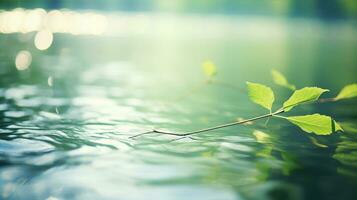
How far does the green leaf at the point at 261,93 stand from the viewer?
2.00 meters

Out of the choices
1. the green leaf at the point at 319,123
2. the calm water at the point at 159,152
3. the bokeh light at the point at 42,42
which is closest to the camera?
the calm water at the point at 159,152

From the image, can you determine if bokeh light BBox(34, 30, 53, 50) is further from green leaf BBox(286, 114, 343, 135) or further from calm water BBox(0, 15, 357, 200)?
green leaf BBox(286, 114, 343, 135)

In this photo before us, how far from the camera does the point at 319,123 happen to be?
6.42 feet

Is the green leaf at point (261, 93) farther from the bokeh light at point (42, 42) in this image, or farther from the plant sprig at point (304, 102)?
the bokeh light at point (42, 42)

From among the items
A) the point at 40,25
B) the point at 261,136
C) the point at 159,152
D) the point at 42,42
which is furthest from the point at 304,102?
the point at 40,25

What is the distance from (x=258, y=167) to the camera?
5.50ft

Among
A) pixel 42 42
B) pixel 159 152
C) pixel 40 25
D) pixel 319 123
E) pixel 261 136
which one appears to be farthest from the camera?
pixel 40 25

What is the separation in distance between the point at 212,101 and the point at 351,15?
151 feet

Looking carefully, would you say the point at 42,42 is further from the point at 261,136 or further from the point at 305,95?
the point at 305,95

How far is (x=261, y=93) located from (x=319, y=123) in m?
0.29

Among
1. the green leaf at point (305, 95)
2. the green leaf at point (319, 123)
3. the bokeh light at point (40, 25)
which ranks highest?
the bokeh light at point (40, 25)

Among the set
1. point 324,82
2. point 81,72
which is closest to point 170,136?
point 81,72

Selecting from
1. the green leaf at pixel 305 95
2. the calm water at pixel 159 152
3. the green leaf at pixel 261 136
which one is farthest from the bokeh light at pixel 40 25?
the green leaf at pixel 305 95

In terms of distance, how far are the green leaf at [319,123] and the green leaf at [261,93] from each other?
6.0 inches
